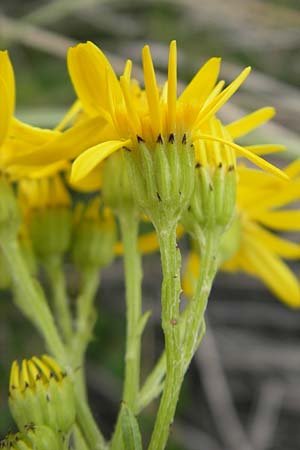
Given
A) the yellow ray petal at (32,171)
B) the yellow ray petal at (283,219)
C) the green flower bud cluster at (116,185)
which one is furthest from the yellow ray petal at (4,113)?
the yellow ray petal at (283,219)

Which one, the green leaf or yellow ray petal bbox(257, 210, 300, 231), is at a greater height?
yellow ray petal bbox(257, 210, 300, 231)

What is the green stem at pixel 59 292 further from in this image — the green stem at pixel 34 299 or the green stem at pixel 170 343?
the green stem at pixel 170 343

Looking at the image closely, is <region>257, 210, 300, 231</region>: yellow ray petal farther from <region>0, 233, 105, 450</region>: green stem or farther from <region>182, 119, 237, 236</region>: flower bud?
<region>0, 233, 105, 450</region>: green stem

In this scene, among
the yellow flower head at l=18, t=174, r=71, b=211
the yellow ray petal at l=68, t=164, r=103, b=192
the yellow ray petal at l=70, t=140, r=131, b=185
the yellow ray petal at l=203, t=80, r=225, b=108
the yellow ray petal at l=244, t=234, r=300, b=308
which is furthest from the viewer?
the yellow ray petal at l=244, t=234, r=300, b=308

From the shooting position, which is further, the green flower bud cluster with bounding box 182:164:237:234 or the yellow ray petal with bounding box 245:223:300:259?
the yellow ray petal with bounding box 245:223:300:259

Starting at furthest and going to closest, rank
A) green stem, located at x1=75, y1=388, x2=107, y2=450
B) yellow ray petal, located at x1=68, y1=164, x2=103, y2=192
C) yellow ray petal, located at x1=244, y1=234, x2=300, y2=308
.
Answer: yellow ray petal, located at x1=244, y1=234, x2=300, y2=308 → yellow ray petal, located at x1=68, y1=164, x2=103, y2=192 → green stem, located at x1=75, y1=388, x2=107, y2=450

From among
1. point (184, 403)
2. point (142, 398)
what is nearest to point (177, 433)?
point (184, 403)

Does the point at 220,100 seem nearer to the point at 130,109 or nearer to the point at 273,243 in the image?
the point at 130,109

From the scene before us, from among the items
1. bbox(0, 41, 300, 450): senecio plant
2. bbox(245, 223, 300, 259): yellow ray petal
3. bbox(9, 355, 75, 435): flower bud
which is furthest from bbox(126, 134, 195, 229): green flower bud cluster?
bbox(245, 223, 300, 259): yellow ray petal
